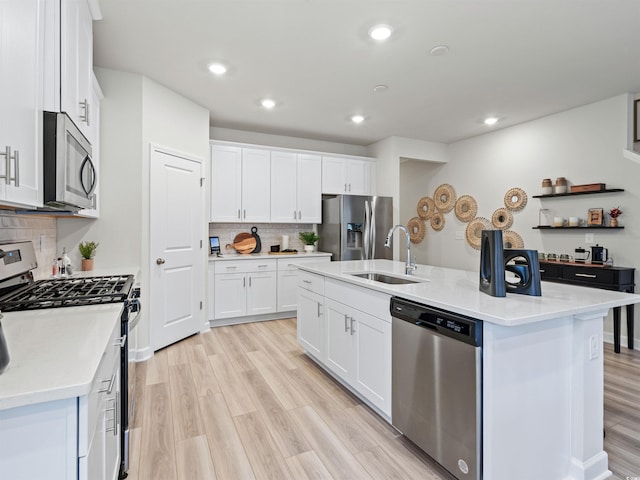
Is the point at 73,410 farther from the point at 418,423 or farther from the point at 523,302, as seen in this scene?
the point at 523,302

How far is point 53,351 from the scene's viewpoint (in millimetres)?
955

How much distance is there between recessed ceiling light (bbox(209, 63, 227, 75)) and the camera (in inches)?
116

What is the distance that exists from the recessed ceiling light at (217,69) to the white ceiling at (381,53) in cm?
6

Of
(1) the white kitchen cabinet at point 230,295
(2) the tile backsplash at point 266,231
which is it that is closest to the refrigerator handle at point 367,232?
(2) the tile backsplash at point 266,231

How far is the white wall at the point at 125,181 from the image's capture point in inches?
118

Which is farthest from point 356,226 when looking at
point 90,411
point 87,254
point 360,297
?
point 90,411

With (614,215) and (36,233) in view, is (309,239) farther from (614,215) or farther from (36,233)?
(614,215)

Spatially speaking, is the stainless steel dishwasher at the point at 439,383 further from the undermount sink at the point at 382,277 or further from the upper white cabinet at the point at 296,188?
the upper white cabinet at the point at 296,188

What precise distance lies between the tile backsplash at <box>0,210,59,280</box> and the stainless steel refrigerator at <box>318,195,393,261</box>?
3.21 metres

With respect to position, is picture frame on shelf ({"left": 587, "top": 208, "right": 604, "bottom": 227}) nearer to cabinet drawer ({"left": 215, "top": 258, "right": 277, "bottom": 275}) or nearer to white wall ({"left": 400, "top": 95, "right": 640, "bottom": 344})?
white wall ({"left": 400, "top": 95, "right": 640, "bottom": 344})

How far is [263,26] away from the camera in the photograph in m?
2.42

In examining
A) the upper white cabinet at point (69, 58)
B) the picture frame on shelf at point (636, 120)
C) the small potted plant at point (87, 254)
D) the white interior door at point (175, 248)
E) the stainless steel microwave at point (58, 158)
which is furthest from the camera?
the picture frame on shelf at point (636, 120)

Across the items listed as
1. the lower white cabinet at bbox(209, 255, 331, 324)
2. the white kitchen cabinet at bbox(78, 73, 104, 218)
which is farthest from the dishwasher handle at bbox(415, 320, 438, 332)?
the lower white cabinet at bbox(209, 255, 331, 324)

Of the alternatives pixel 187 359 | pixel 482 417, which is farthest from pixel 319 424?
pixel 187 359
